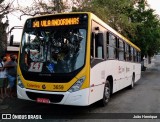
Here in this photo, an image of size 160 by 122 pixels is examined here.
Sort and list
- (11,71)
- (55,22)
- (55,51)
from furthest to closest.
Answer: (11,71) → (55,22) → (55,51)

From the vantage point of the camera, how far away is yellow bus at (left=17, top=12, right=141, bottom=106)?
22.9 ft

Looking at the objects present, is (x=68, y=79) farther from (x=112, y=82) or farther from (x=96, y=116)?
(x=112, y=82)

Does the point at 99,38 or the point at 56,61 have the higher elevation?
the point at 99,38

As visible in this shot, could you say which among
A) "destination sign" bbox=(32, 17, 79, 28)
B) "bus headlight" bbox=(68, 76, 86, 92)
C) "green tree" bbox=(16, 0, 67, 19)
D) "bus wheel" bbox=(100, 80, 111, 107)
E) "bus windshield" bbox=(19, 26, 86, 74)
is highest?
"green tree" bbox=(16, 0, 67, 19)

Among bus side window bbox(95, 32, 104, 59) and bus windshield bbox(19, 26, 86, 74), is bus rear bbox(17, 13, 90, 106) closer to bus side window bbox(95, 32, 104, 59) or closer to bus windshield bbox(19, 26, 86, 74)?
bus windshield bbox(19, 26, 86, 74)

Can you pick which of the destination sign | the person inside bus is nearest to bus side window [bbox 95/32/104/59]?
the destination sign

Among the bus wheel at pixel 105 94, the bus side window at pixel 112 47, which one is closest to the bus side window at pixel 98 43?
the bus wheel at pixel 105 94

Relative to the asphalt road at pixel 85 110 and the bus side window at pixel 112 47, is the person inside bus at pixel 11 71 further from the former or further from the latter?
the bus side window at pixel 112 47

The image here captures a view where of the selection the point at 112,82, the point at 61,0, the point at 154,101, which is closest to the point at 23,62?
the point at 112,82

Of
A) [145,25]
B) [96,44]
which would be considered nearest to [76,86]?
[96,44]

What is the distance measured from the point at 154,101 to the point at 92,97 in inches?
151

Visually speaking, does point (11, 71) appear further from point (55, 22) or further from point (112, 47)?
point (112, 47)

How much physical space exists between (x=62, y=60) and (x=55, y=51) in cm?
36

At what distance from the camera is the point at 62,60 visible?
23.5ft
